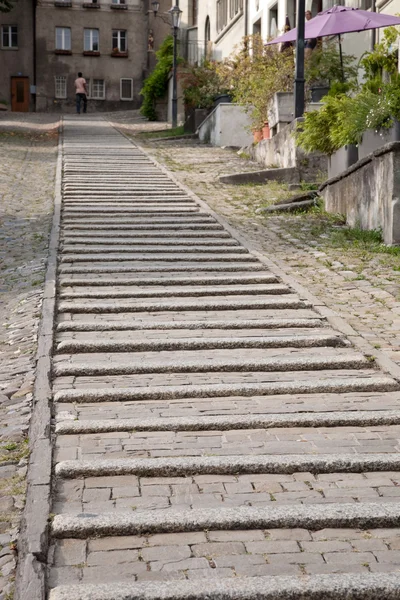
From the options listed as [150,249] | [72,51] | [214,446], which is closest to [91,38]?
[72,51]

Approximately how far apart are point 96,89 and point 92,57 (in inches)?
69.5

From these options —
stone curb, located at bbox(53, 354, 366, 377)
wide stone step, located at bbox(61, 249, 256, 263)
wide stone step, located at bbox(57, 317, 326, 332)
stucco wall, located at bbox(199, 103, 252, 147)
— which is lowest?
stone curb, located at bbox(53, 354, 366, 377)

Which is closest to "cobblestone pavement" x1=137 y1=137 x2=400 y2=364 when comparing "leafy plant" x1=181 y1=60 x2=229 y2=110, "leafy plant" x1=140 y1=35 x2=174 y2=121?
"leafy plant" x1=181 y1=60 x2=229 y2=110

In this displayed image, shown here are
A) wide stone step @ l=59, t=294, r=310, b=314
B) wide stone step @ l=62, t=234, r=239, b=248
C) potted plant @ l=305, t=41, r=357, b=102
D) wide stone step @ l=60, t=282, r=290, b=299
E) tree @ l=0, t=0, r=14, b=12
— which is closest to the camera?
wide stone step @ l=59, t=294, r=310, b=314

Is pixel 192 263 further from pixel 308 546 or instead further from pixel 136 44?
pixel 136 44

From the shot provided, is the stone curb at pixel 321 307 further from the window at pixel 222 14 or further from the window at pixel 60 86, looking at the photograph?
the window at pixel 60 86

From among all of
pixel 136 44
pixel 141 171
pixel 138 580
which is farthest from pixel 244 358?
pixel 136 44

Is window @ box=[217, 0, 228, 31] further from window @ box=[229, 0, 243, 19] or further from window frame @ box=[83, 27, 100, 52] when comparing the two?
window frame @ box=[83, 27, 100, 52]

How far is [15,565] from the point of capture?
3.84 metres

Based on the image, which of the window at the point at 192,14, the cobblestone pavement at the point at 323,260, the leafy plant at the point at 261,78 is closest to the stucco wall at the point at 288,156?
the cobblestone pavement at the point at 323,260

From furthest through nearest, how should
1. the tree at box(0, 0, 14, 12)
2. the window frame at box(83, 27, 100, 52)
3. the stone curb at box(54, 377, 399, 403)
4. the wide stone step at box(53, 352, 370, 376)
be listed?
the window frame at box(83, 27, 100, 52) < the tree at box(0, 0, 14, 12) < the wide stone step at box(53, 352, 370, 376) < the stone curb at box(54, 377, 399, 403)

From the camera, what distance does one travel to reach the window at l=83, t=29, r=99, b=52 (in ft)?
165

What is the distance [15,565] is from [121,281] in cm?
549

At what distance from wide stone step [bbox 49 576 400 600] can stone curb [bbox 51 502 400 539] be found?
0.49m
